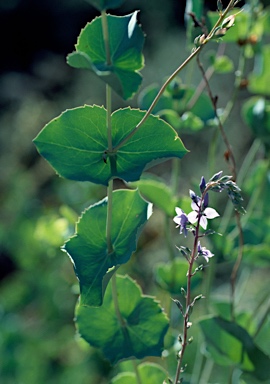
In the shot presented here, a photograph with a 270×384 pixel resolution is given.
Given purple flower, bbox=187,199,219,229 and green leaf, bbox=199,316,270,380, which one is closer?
purple flower, bbox=187,199,219,229

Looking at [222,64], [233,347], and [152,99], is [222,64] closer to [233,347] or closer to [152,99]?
[152,99]

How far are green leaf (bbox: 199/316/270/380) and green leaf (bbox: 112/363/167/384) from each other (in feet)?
0.12

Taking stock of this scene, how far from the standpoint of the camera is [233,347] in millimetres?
458

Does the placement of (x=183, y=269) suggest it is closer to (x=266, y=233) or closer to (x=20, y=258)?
(x=266, y=233)

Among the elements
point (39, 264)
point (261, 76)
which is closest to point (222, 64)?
point (261, 76)

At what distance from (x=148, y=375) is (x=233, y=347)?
0.06 meters

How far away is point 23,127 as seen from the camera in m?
1.09

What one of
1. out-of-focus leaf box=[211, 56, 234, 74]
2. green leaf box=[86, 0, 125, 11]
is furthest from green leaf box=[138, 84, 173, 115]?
green leaf box=[86, 0, 125, 11]

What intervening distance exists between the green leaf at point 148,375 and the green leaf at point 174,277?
6 centimetres

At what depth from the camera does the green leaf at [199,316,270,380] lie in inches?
17.6

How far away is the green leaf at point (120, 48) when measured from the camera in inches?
14.5

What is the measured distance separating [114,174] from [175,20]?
8.02ft

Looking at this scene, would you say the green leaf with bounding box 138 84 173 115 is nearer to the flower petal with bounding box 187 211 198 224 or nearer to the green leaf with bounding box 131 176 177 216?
the green leaf with bounding box 131 176 177 216

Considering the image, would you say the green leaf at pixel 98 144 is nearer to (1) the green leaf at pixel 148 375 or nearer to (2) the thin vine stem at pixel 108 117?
(2) the thin vine stem at pixel 108 117
